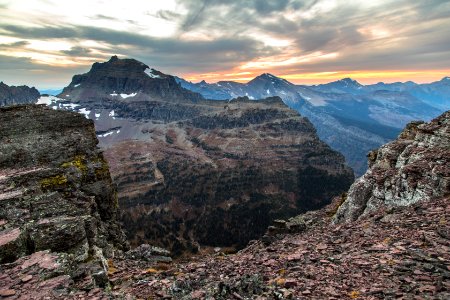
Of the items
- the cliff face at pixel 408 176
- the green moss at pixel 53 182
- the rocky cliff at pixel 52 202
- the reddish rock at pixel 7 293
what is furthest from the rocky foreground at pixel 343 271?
the green moss at pixel 53 182

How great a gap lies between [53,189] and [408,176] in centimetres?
3106

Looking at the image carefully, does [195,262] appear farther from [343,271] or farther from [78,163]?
[78,163]

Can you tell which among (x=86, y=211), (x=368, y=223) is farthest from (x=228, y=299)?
(x=86, y=211)

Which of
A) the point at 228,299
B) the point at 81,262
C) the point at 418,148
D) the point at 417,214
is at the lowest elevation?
the point at 81,262

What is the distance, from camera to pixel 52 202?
78.5 feet

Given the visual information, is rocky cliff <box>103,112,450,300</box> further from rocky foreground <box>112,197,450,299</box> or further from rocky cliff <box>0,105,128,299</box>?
rocky cliff <box>0,105,128,299</box>

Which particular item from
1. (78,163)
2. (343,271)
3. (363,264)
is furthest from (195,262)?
(78,163)

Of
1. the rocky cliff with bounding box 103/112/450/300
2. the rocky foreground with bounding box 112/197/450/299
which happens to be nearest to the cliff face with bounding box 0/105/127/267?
the rocky cliff with bounding box 103/112/450/300

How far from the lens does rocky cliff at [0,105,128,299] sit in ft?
55.4

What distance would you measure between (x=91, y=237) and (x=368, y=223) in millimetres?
20708

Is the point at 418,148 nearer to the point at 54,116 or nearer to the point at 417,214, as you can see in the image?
the point at 417,214

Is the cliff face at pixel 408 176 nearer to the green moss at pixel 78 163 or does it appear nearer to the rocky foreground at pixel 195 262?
the rocky foreground at pixel 195 262

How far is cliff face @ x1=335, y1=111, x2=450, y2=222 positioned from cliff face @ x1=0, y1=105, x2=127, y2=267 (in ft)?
78.3

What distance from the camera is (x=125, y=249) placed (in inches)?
1330
